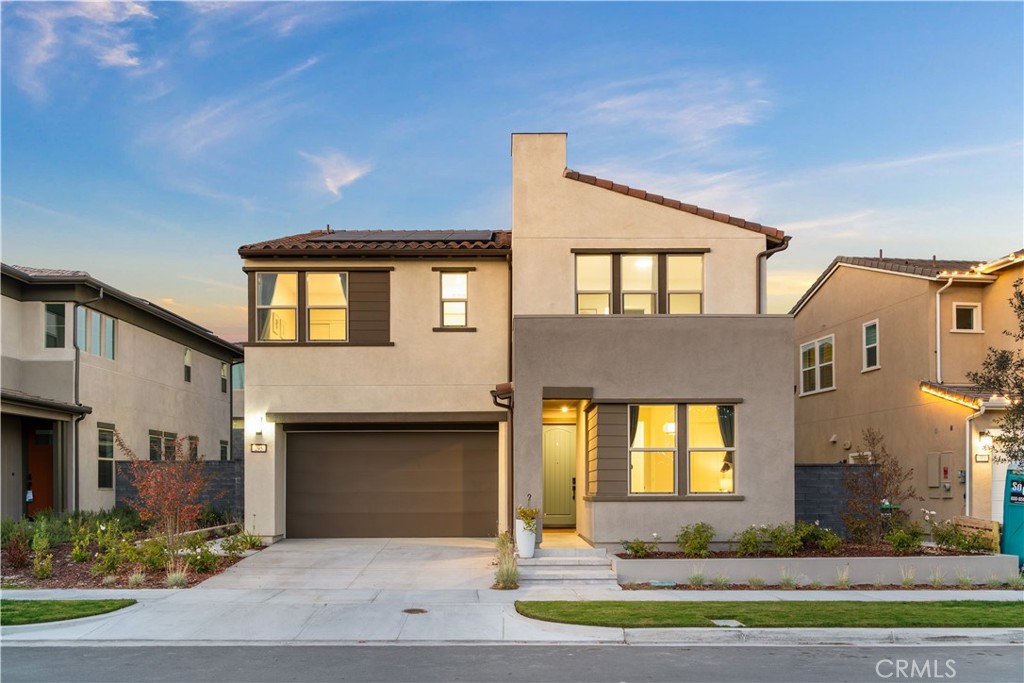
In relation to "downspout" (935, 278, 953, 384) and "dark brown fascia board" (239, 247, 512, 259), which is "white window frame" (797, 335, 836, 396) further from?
"dark brown fascia board" (239, 247, 512, 259)

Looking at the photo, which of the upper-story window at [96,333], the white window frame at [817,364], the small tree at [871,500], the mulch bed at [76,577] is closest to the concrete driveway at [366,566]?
the mulch bed at [76,577]

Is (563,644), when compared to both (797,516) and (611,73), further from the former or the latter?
(611,73)

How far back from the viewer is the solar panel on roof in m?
20.9

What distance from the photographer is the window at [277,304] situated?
19797 millimetres

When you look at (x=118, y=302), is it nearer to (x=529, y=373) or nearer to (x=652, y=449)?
(x=529, y=373)

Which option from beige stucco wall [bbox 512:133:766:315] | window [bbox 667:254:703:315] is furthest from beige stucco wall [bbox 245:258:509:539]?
window [bbox 667:254:703:315]

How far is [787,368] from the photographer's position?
55.4 ft

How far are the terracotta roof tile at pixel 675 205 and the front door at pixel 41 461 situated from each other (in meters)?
15.1

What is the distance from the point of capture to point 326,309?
19.9m

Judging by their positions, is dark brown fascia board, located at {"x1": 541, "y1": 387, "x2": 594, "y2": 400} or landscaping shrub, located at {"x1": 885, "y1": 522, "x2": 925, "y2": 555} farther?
dark brown fascia board, located at {"x1": 541, "y1": 387, "x2": 594, "y2": 400}

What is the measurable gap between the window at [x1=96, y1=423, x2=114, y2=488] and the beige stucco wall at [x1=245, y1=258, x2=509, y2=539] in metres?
6.60

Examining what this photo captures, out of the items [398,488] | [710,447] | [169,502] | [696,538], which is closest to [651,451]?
[710,447]

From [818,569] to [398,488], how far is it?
9632 mm

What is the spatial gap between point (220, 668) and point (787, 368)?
11656 mm
